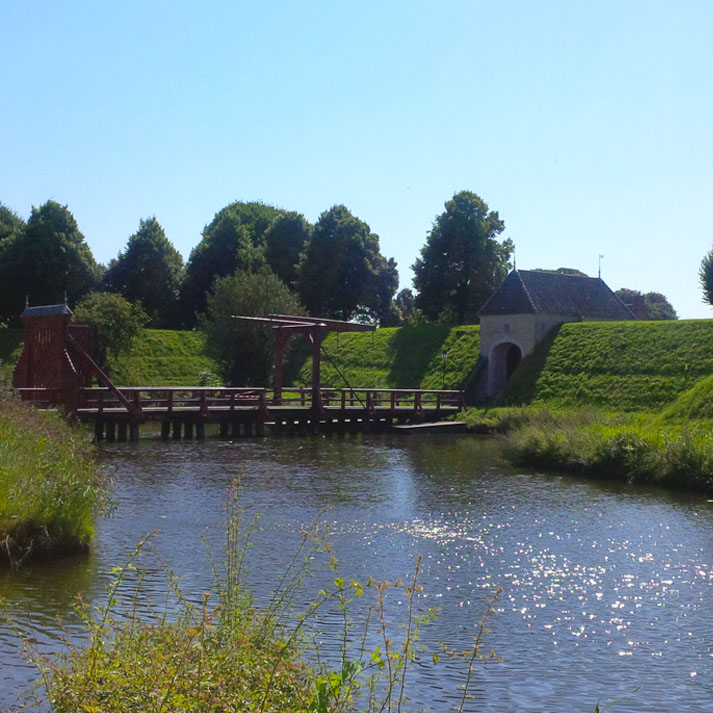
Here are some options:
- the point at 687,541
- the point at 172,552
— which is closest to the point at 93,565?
the point at 172,552

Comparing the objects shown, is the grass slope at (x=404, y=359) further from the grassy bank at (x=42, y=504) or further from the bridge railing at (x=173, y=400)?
the grassy bank at (x=42, y=504)

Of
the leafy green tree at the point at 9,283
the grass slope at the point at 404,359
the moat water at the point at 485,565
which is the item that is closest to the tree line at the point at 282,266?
the leafy green tree at the point at 9,283

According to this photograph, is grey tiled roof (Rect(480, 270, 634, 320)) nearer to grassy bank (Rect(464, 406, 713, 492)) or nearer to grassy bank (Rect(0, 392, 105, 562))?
grassy bank (Rect(464, 406, 713, 492))

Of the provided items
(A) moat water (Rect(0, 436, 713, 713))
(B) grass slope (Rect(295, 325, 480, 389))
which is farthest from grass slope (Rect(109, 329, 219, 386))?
(A) moat water (Rect(0, 436, 713, 713))

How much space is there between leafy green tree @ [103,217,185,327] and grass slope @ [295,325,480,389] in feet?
45.8

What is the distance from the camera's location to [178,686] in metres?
4.78

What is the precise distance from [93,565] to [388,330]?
1657 inches

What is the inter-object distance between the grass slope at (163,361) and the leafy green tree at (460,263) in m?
14.9

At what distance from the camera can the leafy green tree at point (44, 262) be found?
53.8 metres

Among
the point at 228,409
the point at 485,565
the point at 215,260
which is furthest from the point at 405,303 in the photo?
the point at 485,565

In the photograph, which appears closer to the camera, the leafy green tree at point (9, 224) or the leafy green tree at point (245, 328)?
the leafy green tree at point (245, 328)

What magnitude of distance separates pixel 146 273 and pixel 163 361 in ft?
38.5

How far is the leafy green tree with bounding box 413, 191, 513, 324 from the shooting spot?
186 feet

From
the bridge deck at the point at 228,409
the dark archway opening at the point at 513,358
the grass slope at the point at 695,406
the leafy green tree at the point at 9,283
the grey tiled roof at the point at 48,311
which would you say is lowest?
the bridge deck at the point at 228,409
